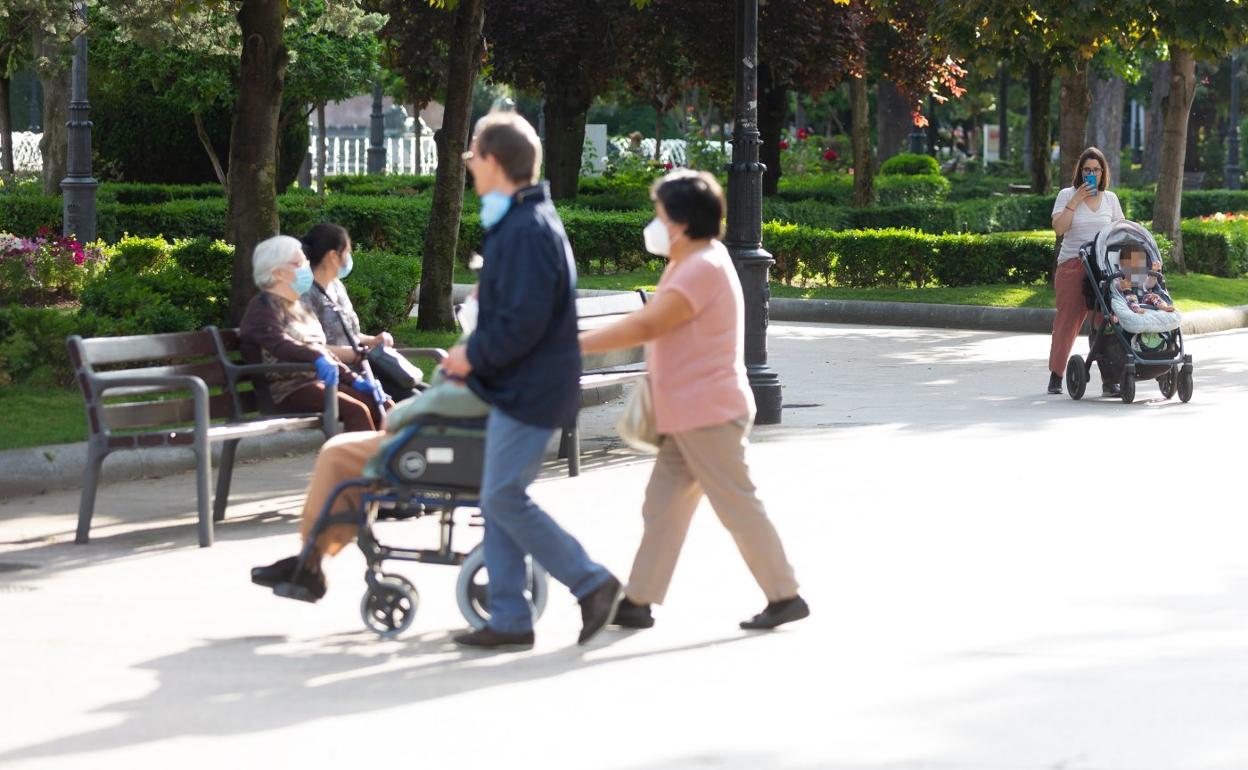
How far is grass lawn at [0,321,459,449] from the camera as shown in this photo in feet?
33.0

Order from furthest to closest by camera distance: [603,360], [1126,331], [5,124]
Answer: [5,124] → [1126,331] → [603,360]

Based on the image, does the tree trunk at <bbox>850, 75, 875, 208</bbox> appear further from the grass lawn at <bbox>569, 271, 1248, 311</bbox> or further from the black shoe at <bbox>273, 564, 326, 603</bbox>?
the black shoe at <bbox>273, 564, 326, 603</bbox>

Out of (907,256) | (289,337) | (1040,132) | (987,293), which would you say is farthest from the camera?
(1040,132)

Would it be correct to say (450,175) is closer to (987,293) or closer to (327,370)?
(327,370)

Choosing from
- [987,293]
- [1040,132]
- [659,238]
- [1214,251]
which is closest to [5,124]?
[1040,132]

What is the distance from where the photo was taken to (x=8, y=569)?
795cm

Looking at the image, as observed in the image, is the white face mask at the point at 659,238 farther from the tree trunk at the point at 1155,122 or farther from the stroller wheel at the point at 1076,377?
the tree trunk at the point at 1155,122

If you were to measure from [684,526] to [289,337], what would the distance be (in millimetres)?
2813

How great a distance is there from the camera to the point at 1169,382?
1409 centimetres

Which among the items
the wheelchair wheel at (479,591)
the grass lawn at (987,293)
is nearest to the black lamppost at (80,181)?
the grass lawn at (987,293)

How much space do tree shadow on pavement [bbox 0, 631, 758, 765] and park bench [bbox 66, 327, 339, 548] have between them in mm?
1933

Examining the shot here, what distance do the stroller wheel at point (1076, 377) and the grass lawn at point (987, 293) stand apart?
671 centimetres

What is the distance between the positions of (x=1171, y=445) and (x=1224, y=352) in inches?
274

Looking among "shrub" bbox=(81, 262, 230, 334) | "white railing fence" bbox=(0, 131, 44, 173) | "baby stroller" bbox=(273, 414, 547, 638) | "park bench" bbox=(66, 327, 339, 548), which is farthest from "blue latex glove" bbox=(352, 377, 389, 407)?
"white railing fence" bbox=(0, 131, 44, 173)
